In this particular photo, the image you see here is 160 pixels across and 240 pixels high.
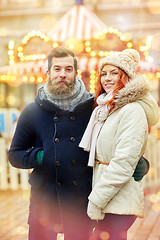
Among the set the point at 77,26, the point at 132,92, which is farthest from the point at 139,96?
the point at 77,26

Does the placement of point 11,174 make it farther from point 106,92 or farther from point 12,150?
point 106,92

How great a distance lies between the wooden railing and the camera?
237 inches

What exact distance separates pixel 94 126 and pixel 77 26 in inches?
253

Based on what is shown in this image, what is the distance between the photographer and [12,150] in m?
2.55

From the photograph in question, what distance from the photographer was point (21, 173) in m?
6.02

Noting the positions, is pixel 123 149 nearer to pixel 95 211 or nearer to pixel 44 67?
pixel 95 211

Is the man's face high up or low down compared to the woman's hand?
up

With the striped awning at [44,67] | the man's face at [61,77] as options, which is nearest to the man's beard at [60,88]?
the man's face at [61,77]

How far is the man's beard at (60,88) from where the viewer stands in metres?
2.39

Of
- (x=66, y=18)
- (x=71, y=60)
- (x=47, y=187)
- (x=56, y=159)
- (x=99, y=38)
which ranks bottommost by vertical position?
(x=47, y=187)

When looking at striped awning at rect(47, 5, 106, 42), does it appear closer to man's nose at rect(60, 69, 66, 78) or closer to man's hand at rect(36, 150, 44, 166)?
man's nose at rect(60, 69, 66, 78)

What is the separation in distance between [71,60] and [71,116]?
426mm

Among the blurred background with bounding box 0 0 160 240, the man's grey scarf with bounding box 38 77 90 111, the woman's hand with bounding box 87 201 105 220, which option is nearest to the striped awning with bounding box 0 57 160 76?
the blurred background with bounding box 0 0 160 240

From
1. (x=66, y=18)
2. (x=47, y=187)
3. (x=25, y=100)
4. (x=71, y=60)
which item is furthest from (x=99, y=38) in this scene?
(x=25, y=100)
